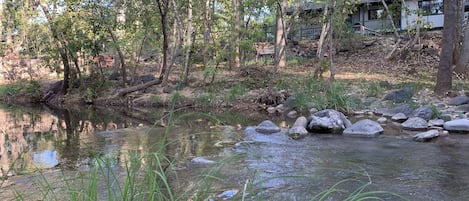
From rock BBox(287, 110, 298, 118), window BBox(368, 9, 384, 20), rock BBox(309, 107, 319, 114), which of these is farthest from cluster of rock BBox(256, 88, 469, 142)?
window BBox(368, 9, 384, 20)

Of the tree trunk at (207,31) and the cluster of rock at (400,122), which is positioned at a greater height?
the tree trunk at (207,31)

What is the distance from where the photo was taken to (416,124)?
27.0ft

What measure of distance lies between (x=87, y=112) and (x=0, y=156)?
25.5 feet

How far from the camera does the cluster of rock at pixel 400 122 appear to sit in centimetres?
766

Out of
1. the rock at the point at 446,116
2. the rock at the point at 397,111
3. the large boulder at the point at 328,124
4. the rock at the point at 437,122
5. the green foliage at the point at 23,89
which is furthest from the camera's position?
the green foliage at the point at 23,89

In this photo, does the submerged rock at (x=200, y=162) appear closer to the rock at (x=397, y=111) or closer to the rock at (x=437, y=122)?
the rock at (x=437, y=122)

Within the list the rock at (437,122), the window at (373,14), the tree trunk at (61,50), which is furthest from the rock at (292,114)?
the window at (373,14)

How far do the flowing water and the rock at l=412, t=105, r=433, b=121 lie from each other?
78 cm

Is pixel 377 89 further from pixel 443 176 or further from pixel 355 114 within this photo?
pixel 443 176

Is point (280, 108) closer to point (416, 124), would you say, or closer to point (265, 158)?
point (416, 124)

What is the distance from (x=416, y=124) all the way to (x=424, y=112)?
919mm

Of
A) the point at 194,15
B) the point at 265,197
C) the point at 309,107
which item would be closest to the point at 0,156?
the point at 265,197

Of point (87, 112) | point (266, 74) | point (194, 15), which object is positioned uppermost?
point (194, 15)

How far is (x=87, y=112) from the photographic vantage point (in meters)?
14.0
